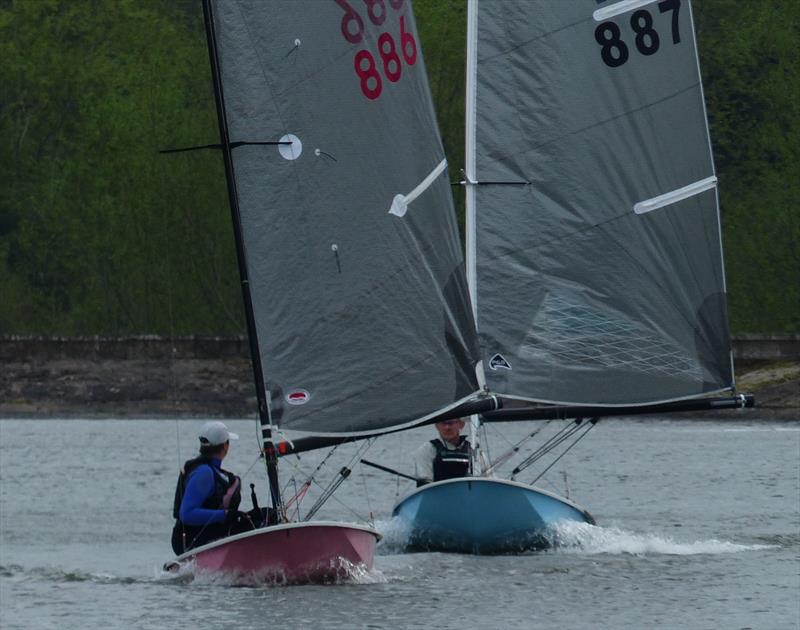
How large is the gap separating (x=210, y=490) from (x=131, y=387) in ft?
147

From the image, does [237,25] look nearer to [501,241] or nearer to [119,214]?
[501,241]

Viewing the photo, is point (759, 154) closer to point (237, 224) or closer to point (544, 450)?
point (544, 450)

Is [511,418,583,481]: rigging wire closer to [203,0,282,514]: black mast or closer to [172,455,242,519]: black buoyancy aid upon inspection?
[203,0,282,514]: black mast

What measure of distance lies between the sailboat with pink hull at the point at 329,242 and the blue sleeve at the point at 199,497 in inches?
10.5

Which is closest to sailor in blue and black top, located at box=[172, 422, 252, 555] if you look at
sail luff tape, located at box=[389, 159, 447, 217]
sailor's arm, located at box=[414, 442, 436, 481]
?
sail luff tape, located at box=[389, 159, 447, 217]

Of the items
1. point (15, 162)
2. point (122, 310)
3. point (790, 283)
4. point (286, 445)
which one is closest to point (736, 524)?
point (286, 445)

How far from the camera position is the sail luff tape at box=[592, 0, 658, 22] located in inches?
882

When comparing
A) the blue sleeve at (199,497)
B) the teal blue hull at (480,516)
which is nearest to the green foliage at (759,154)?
the teal blue hull at (480,516)

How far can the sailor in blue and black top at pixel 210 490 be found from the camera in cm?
1680

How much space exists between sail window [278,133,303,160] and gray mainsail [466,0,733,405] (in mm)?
4525

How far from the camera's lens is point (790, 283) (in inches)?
2323

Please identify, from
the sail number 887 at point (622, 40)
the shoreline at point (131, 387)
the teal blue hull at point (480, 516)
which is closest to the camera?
the teal blue hull at point (480, 516)

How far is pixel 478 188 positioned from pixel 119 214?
47.2 m

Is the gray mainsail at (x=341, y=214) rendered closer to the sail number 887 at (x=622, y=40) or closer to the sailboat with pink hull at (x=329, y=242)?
the sailboat with pink hull at (x=329, y=242)
